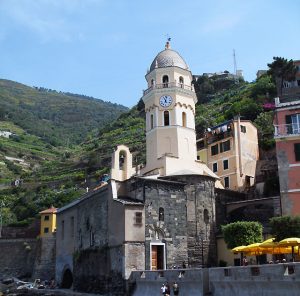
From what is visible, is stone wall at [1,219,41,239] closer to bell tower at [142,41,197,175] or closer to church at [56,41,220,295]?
church at [56,41,220,295]

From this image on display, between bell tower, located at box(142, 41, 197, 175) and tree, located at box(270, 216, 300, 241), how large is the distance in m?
13.3

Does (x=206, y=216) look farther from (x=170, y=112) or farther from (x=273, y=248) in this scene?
(x=273, y=248)

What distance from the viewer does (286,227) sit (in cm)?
2762

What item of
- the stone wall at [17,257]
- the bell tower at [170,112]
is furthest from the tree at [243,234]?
the stone wall at [17,257]

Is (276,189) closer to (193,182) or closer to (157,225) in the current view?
(193,182)

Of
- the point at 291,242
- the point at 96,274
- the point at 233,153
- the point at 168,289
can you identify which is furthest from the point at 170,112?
the point at 291,242

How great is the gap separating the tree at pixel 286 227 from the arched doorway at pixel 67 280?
25.1 metres

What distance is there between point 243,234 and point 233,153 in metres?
20.0

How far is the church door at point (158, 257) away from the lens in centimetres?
3353

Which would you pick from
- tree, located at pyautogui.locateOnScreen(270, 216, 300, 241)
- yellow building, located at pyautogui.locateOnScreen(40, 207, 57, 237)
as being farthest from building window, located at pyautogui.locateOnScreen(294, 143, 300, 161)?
yellow building, located at pyautogui.locateOnScreen(40, 207, 57, 237)

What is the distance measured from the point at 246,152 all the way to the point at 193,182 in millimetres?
16841

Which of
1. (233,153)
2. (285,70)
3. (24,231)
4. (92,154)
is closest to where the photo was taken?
(233,153)

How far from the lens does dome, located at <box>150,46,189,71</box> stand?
42.2m

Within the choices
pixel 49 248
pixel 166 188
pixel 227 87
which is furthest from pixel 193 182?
pixel 227 87
